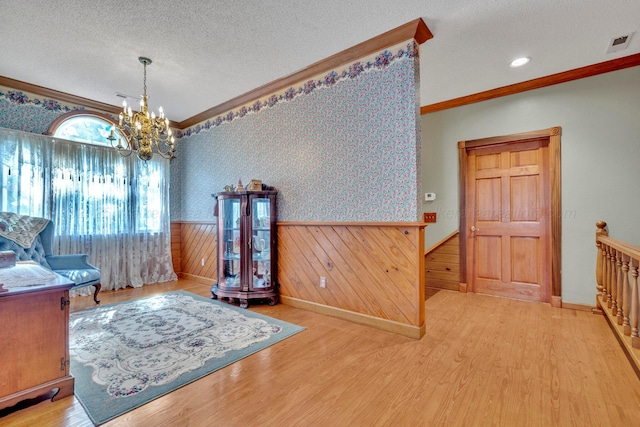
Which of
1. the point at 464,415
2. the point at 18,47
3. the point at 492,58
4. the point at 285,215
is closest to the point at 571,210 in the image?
the point at 492,58

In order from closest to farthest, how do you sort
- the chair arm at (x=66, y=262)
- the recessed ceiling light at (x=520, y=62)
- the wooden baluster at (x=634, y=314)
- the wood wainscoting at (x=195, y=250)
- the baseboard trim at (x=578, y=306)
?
the wooden baluster at (x=634, y=314), the recessed ceiling light at (x=520, y=62), the baseboard trim at (x=578, y=306), the chair arm at (x=66, y=262), the wood wainscoting at (x=195, y=250)

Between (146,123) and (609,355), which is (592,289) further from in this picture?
(146,123)

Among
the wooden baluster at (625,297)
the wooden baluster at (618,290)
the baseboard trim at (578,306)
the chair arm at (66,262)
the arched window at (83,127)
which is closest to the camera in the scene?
the wooden baluster at (625,297)

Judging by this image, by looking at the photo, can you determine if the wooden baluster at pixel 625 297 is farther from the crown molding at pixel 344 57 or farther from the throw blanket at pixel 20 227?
the throw blanket at pixel 20 227

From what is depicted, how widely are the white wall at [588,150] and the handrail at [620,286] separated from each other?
157 mm

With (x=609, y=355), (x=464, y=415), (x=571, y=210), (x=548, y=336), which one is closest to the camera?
(x=464, y=415)

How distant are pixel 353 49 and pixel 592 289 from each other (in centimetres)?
361

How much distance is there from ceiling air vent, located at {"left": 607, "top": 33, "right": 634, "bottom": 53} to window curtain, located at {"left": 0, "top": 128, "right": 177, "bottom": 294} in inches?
230

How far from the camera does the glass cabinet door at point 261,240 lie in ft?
11.5

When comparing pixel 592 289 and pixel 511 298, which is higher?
pixel 592 289

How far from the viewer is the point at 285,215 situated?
11.7 ft

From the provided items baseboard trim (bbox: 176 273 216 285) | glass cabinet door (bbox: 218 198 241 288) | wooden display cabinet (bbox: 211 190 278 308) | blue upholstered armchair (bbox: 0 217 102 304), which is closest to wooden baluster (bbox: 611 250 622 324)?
wooden display cabinet (bbox: 211 190 278 308)

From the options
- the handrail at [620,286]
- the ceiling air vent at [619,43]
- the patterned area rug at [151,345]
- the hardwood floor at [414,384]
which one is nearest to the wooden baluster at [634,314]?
the handrail at [620,286]

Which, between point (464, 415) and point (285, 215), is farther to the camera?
point (285, 215)
